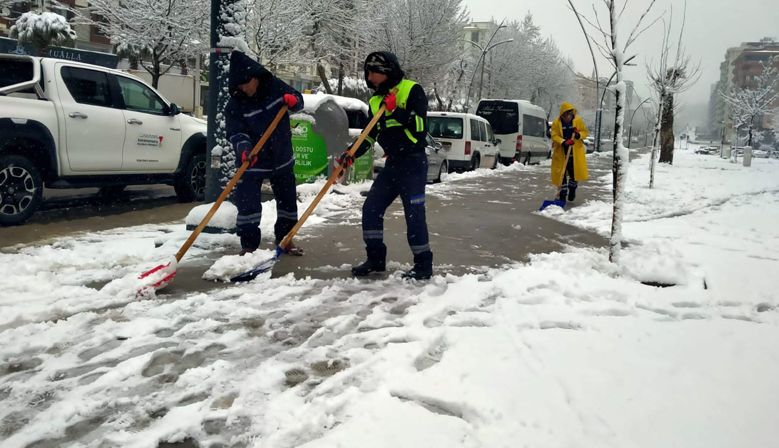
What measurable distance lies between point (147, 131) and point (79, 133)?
3.26 feet

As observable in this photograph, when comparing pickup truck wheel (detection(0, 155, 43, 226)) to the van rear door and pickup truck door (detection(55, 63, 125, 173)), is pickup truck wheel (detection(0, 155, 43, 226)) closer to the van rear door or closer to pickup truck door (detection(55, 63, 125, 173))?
pickup truck door (detection(55, 63, 125, 173))

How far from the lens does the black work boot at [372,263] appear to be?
473 cm

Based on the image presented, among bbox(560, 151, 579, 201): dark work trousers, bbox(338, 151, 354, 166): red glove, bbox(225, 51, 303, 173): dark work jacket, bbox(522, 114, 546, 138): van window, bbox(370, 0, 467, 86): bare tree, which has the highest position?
bbox(370, 0, 467, 86): bare tree

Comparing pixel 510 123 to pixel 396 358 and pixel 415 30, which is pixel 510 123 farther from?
pixel 396 358

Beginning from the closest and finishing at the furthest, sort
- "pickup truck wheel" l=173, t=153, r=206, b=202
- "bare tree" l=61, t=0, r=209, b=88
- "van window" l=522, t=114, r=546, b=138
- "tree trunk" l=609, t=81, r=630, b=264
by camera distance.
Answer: "tree trunk" l=609, t=81, r=630, b=264, "pickup truck wheel" l=173, t=153, r=206, b=202, "bare tree" l=61, t=0, r=209, b=88, "van window" l=522, t=114, r=546, b=138

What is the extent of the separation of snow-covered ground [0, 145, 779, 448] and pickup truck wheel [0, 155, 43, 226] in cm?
122

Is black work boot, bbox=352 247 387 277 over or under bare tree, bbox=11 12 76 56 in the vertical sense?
under

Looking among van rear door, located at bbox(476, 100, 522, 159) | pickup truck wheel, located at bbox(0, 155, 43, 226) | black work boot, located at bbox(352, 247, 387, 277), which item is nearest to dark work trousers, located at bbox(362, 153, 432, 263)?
black work boot, located at bbox(352, 247, 387, 277)

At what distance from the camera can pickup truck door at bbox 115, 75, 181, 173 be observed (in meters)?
7.36

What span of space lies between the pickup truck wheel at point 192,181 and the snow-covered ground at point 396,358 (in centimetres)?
326

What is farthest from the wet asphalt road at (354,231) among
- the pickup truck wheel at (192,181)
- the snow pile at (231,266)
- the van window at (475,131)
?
the van window at (475,131)

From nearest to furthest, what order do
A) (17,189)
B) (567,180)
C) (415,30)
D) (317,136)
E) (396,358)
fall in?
(396,358) < (17,189) < (317,136) < (567,180) < (415,30)

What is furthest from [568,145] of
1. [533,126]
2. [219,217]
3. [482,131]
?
[533,126]

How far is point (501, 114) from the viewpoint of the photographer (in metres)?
21.9
